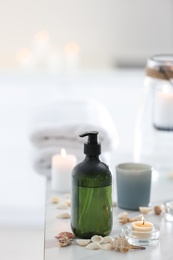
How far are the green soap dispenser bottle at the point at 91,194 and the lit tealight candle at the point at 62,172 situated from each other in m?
0.31

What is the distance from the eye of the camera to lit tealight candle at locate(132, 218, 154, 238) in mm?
1228

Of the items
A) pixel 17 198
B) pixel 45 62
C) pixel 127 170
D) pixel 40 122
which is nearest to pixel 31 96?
pixel 45 62

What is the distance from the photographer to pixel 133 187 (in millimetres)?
1448

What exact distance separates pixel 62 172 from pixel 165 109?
0.33m

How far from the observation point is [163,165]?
1824mm

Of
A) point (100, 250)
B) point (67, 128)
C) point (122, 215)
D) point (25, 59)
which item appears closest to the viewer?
point (100, 250)

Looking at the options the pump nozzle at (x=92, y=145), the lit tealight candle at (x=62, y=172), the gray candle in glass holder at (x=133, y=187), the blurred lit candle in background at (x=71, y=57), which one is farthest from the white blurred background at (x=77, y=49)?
the pump nozzle at (x=92, y=145)

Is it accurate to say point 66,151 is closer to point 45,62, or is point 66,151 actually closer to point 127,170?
point 127,170

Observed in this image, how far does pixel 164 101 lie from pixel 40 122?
1.04 feet

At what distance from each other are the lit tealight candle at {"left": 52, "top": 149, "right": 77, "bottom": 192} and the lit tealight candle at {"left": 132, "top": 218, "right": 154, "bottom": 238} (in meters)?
0.35

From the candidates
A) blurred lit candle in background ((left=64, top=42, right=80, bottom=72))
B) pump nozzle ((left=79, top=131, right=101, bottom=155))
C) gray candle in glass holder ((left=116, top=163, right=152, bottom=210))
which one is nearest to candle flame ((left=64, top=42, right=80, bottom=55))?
blurred lit candle in background ((left=64, top=42, right=80, bottom=72))

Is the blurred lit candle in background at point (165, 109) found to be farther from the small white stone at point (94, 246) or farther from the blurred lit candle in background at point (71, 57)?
the blurred lit candle in background at point (71, 57)

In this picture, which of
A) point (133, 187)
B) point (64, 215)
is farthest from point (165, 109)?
point (64, 215)

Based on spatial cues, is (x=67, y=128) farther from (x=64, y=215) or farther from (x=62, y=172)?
(x=64, y=215)
